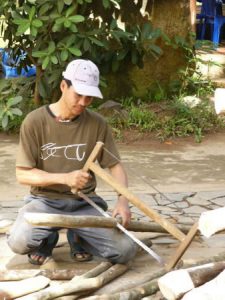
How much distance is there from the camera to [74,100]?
454cm

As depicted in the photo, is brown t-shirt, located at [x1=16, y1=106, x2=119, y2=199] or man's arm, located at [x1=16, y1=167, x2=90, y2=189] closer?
man's arm, located at [x1=16, y1=167, x2=90, y2=189]

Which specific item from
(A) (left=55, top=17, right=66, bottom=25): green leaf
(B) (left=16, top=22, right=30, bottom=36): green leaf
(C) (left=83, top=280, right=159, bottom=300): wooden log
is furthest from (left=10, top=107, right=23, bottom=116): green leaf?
(C) (left=83, top=280, right=159, bottom=300): wooden log

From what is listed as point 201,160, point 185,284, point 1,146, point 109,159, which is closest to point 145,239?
point 109,159

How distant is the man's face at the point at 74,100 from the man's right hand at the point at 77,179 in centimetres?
45

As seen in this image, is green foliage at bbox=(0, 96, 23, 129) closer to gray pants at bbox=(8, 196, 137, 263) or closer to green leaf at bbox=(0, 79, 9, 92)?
green leaf at bbox=(0, 79, 9, 92)

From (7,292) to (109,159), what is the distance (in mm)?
1189

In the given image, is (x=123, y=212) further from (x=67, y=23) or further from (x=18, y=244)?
(x=67, y=23)

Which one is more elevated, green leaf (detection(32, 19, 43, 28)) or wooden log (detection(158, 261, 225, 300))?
green leaf (detection(32, 19, 43, 28))

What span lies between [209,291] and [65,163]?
76.7 inches

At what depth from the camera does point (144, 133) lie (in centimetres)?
877

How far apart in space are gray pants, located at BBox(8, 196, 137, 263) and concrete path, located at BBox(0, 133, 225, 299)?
6.3 inches

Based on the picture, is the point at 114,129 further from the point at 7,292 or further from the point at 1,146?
the point at 7,292

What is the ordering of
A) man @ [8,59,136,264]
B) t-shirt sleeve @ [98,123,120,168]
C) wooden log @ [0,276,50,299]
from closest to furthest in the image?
1. wooden log @ [0,276,50,299]
2. man @ [8,59,136,264]
3. t-shirt sleeve @ [98,123,120,168]

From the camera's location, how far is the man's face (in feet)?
14.8
